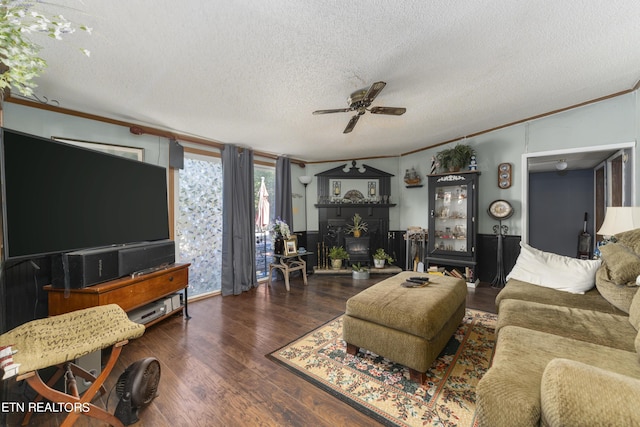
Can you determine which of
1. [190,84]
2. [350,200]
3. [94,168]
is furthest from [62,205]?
[350,200]

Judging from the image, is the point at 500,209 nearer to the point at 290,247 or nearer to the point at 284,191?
the point at 290,247

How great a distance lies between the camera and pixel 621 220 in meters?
2.23

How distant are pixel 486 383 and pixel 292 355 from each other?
1.47m

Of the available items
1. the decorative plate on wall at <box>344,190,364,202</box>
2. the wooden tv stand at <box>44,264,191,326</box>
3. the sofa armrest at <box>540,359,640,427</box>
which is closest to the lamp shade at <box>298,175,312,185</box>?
the decorative plate on wall at <box>344,190,364,202</box>

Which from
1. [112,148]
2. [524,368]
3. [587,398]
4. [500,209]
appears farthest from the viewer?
[500,209]

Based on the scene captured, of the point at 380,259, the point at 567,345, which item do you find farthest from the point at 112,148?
the point at 380,259

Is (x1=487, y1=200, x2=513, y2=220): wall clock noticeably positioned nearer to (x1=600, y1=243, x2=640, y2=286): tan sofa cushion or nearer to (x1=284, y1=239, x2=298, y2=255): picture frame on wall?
(x1=600, y1=243, x2=640, y2=286): tan sofa cushion

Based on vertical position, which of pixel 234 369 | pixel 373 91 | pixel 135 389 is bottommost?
pixel 234 369

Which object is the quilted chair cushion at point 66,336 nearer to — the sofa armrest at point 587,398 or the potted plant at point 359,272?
the sofa armrest at point 587,398

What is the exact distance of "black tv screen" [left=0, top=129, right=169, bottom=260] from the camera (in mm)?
1565

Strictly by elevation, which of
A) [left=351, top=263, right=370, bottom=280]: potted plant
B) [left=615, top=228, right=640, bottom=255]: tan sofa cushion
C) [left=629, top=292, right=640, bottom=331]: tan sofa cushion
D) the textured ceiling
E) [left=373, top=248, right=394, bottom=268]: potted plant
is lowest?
[left=351, top=263, right=370, bottom=280]: potted plant

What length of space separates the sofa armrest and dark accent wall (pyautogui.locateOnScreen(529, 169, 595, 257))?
19.3ft

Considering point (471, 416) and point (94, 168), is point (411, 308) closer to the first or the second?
point (471, 416)

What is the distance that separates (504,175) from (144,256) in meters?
4.84
